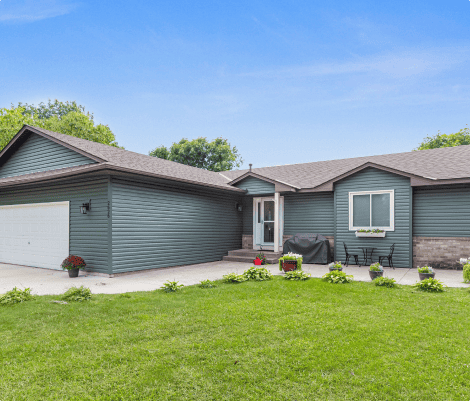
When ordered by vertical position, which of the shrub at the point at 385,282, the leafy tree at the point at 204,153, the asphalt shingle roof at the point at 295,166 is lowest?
the shrub at the point at 385,282

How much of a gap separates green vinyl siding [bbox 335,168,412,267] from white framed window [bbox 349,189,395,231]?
127mm

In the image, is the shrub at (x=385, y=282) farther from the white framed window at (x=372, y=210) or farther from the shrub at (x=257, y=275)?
the white framed window at (x=372, y=210)

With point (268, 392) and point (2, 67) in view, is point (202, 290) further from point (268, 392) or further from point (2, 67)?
point (2, 67)

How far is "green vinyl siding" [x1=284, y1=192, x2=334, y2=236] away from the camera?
11352 mm

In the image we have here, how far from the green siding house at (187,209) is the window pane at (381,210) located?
0.03 metres

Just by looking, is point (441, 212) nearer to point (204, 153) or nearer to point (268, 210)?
point (268, 210)

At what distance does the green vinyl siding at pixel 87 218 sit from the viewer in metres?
8.41

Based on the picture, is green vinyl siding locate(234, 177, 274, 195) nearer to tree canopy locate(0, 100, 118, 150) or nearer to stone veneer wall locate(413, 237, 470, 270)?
stone veneer wall locate(413, 237, 470, 270)

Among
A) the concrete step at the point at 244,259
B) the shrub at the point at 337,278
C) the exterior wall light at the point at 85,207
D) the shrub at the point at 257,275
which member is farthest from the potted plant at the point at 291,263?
the exterior wall light at the point at 85,207

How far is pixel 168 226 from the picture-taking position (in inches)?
390

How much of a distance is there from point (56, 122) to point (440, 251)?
1194 inches

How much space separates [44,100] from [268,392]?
138ft

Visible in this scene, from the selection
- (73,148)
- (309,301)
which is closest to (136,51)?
(73,148)

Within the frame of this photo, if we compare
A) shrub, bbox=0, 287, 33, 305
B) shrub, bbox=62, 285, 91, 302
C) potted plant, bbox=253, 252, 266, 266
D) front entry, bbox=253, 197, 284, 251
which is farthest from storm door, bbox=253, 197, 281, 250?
shrub, bbox=0, 287, 33, 305
